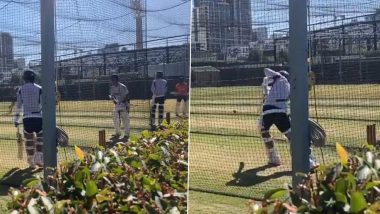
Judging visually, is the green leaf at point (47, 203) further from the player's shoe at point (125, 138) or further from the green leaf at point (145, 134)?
the player's shoe at point (125, 138)

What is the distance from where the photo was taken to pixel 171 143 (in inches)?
146

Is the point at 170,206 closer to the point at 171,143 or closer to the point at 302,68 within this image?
the point at 171,143

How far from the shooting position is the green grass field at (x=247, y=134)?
665 cm

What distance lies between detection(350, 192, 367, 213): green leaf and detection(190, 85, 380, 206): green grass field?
7.47 ft

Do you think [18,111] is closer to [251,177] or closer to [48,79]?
[251,177]

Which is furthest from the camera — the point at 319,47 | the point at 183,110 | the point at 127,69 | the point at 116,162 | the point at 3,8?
the point at 3,8

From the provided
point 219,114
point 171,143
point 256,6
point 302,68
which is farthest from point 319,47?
point 219,114

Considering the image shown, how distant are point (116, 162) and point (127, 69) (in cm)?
127

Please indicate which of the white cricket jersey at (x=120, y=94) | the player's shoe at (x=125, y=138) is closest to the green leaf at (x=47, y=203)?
the player's shoe at (x=125, y=138)

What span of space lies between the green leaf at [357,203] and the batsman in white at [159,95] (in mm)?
2114

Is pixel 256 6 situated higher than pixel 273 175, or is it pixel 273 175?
pixel 256 6

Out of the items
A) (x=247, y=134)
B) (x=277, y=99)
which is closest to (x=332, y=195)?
(x=277, y=99)

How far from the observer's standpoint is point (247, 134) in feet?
33.2

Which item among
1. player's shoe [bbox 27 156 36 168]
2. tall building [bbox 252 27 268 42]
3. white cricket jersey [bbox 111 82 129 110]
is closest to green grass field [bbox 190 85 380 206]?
tall building [bbox 252 27 268 42]
